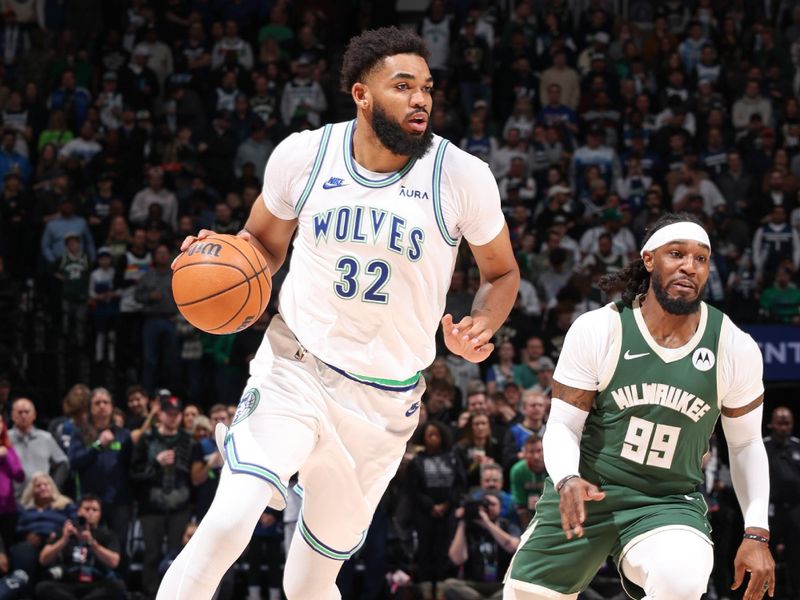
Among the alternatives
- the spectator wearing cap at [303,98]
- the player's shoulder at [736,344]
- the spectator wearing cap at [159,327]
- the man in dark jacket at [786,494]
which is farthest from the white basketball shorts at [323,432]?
the spectator wearing cap at [303,98]

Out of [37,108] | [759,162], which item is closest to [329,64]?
[37,108]

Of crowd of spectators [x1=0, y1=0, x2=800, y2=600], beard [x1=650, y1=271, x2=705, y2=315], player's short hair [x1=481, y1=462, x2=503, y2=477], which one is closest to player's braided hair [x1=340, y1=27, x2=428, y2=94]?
beard [x1=650, y1=271, x2=705, y2=315]

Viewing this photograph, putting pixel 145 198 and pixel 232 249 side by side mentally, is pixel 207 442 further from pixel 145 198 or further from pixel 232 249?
pixel 232 249

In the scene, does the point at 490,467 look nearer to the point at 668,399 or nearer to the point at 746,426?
the point at 746,426

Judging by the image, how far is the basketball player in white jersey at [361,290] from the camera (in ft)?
18.1

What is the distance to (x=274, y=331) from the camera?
575 centimetres

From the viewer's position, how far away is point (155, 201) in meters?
15.6

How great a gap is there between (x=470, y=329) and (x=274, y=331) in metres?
0.93

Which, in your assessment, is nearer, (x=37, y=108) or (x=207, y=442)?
(x=207, y=442)

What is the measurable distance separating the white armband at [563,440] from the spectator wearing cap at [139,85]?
496 inches

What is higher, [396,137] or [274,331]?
[396,137]

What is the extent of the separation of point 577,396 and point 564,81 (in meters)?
12.3

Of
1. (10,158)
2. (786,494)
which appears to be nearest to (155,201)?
(10,158)

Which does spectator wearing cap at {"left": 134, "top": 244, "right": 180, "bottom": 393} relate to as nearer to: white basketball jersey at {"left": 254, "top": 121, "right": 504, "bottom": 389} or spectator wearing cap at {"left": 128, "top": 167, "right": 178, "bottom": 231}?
spectator wearing cap at {"left": 128, "top": 167, "right": 178, "bottom": 231}
